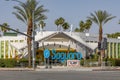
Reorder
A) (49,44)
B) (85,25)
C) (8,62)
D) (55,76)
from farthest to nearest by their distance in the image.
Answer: (85,25) < (49,44) < (8,62) < (55,76)

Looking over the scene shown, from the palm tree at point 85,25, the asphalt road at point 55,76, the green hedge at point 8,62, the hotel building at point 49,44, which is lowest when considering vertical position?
the asphalt road at point 55,76

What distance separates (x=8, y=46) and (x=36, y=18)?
77.8 feet

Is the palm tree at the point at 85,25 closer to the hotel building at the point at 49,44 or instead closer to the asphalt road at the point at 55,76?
the hotel building at the point at 49,44

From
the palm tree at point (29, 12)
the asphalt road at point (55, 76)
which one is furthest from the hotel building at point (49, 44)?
the asphalt road at point (55, 76)

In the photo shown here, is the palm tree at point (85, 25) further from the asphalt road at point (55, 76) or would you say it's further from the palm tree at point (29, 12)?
the asphalt road at point (55, 76)

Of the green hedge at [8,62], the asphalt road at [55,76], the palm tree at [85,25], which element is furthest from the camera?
the palm tree at [85,25]

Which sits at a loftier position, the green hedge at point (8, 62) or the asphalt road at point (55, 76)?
the green hedge at point (8, 62)

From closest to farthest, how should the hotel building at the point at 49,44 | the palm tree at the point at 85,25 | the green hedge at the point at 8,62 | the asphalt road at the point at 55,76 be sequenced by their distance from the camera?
the asphalt road at the point at 55,76
the green hedge at the point at 8,62
the hotel building at the point at 49,44
the palm tree at the point at 85,25

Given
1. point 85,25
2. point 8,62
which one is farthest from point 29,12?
point 85,25

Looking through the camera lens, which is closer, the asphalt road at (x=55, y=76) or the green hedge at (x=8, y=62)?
the asphalt road at (x=55, y=76)

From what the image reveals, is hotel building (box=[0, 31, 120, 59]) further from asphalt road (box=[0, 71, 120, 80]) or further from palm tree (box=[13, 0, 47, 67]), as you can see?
asphalt road (box=[0, 71, 120, 80])

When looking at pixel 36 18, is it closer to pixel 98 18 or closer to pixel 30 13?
pixel 30 13

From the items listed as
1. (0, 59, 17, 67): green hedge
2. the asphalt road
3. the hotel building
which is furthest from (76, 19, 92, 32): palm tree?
the asphalt road

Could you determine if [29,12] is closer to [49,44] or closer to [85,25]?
[49,44]
